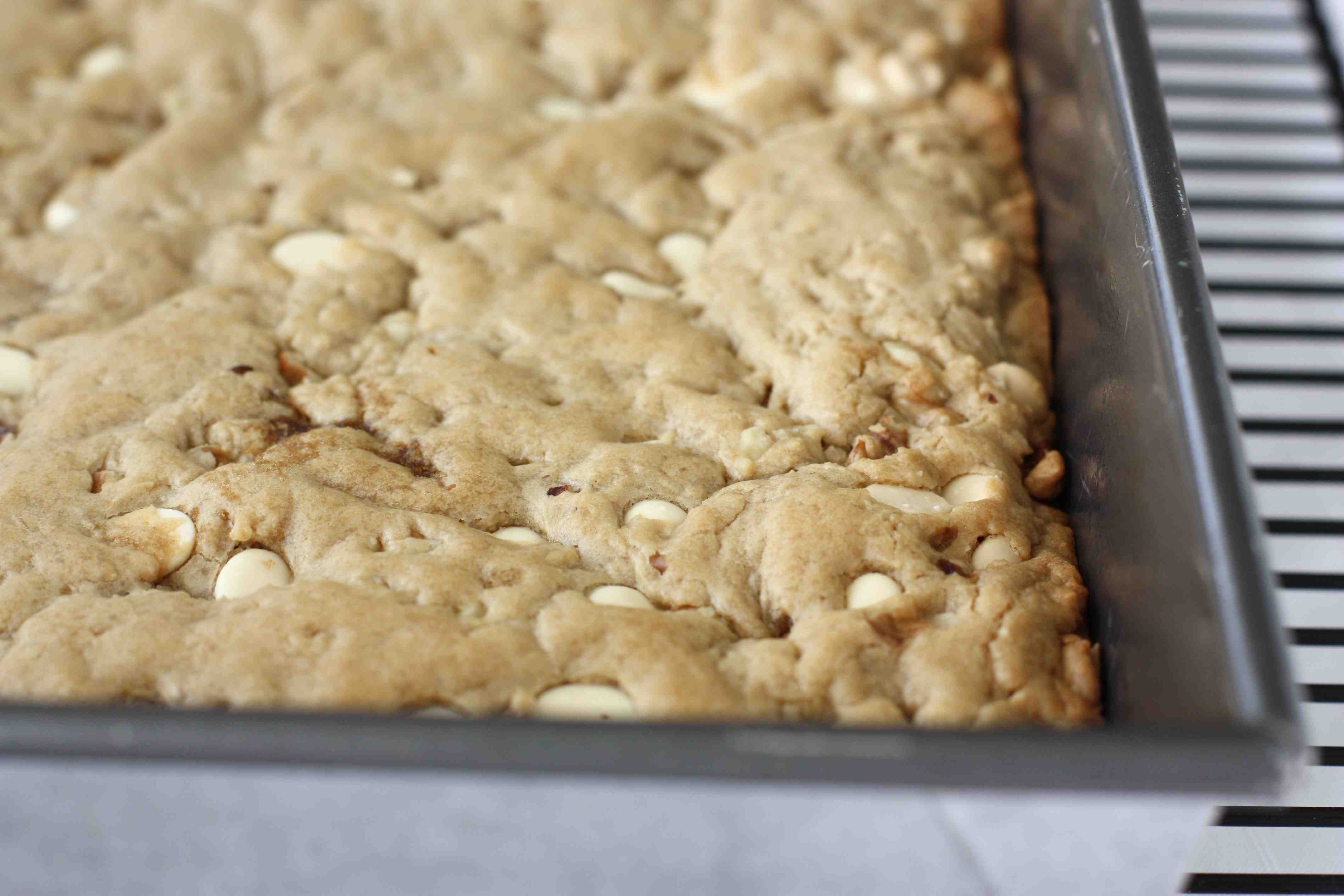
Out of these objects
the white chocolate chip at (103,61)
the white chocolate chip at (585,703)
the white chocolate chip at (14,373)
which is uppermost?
the white chocolate chip at (103,61)

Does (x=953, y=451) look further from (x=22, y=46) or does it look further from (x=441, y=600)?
(x=22, y=46)

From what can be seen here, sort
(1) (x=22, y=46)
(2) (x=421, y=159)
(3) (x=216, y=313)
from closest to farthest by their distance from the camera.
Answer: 1. (3) (x=216, y=313)
2. (2) (x=421, y=159)
3. (1) (x=22, y=46)

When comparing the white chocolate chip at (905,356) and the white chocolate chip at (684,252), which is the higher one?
the white chocolate chip at (684,252)

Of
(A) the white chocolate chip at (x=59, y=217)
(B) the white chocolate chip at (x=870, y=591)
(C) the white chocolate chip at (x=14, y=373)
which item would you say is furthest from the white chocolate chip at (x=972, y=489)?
(A) the white chocolate chip at (x=59, y=217)

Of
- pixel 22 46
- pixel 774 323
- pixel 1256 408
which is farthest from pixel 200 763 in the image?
pixel 1256 408

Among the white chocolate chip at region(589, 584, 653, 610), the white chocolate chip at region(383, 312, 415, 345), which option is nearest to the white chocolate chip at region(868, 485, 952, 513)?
the white chocolate chip at region(589, 584, 653, 610)

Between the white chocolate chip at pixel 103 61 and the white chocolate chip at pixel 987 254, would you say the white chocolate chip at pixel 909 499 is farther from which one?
the white chocolate chip at pixel 103 61

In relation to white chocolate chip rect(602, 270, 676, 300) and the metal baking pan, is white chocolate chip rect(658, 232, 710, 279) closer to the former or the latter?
white chocolate chip rect(602, 270, 676, 300)
